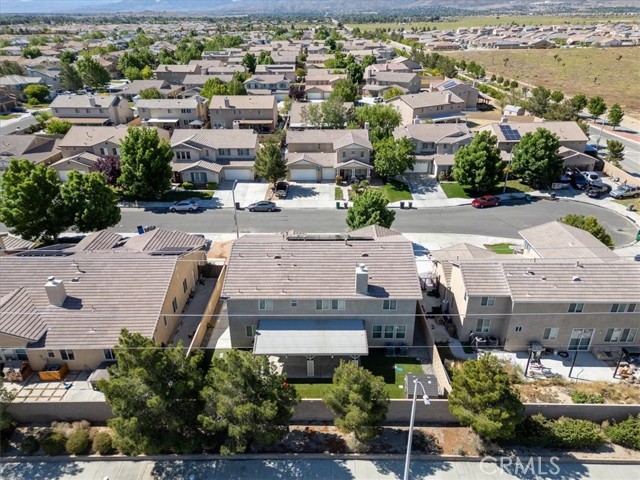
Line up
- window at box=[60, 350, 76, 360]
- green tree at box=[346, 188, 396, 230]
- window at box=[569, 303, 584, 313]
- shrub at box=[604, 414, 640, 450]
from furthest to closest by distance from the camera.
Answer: green tree at box=[346, 188, 396, 230], window at box=[569, 303, 584, 313], window at box=[60, 350, 76, 360], shrub at box=[604, 414, 640, 450]

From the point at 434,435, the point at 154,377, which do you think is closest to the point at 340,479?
the point at 434,435

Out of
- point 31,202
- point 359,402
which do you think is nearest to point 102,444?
point 359,402

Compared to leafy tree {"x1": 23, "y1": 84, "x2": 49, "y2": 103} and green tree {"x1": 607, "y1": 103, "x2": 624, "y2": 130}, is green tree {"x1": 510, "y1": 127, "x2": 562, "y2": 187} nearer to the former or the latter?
green tree {"x1": 607, "y1": 103, "x2": 624, "y2": 130}

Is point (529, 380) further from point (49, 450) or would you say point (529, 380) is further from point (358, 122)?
point (358, 122)

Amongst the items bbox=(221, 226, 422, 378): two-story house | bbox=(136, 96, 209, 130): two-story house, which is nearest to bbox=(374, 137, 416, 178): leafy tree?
bbox=(221, 226, 422, 378): two-story house

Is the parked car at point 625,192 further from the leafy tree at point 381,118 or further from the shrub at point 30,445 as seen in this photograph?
the shrub at point 30,445

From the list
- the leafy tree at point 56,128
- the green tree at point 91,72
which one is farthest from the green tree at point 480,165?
the green tree at point 91,72
